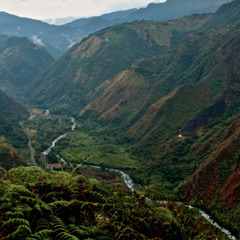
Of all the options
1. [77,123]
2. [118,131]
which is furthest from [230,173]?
[77,123]

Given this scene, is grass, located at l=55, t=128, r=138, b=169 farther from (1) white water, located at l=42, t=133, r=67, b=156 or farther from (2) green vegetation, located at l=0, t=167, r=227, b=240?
(2) green vegetation, located at l=0, t=167, r=227, b=240

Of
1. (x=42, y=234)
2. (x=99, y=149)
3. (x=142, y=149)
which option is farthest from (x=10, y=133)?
(x=42, y=234)

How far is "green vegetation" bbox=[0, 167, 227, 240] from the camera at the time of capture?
7.92 meters

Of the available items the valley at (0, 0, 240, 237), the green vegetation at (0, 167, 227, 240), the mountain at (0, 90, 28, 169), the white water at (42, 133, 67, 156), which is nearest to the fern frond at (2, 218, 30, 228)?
the green vegetation at (0, 167, 227, 240)

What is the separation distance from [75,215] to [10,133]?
10798 cm

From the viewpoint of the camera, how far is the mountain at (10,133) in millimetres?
66794

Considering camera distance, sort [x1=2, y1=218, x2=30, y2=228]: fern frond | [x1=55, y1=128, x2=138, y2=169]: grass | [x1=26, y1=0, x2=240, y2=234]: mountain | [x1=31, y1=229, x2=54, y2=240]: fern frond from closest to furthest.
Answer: [x1=31, y1=229, x2=54, y2=240]: fern frond
[x1=2, y1=218, x2=30, y2=228]: fern frond
[x1=26, y1=0, x2=240, y2=234]: mountain
[x1=55, y1=128, x2=138, y2=169]: grass

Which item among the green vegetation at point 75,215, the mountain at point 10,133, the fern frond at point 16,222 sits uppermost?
the fern frond at point 16,222

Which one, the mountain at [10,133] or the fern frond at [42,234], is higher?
the fern frond at [42,234]

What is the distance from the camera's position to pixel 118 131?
12350 cm

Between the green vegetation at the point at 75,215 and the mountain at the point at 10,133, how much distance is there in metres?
2.20

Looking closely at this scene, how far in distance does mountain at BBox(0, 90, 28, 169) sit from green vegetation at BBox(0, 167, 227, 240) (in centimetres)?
220

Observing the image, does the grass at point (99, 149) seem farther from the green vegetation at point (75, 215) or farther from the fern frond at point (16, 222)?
the fern frond at point (16, 222)

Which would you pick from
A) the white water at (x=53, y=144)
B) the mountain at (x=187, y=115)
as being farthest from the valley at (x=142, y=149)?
the white water at (x=53, y=144)
